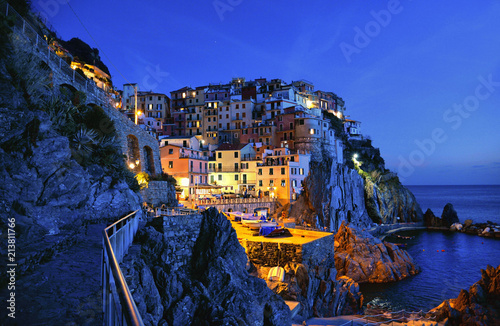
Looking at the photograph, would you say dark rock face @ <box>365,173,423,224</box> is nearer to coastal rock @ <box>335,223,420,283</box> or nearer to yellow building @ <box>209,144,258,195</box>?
yellow building @ <box>209,144,258,195</box>

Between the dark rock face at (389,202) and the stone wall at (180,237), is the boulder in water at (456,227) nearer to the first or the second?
the dark rock face at (389,202)

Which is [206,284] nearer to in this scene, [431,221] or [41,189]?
[41,189]

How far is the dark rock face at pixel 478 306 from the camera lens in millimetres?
19469

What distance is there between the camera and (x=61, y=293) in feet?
19.1

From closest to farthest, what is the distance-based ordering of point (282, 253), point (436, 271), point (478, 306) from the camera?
point (478, 306), point (282, 253), point (436, 271)

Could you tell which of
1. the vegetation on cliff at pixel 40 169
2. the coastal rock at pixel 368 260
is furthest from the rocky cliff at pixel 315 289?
the vegetation on cliff at pixel 40 169

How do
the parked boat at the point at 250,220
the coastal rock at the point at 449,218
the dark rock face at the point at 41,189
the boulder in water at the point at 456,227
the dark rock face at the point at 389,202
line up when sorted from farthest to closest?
the coastal rock at the point at 449,218, the boulder in water at the point at 456,227, the dark rock face at the point at 389,202, the parked boat at the point at 250,220, the dark rock face at the point at 41,189

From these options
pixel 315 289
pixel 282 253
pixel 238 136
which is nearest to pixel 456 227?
pixel 238 136

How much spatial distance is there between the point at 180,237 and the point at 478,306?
20493 millimetres

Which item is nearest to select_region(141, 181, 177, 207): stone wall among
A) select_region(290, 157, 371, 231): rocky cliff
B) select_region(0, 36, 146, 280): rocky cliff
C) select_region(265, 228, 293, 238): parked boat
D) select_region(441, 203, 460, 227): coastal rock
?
select_region(265, 228, 293, 238): parked boat

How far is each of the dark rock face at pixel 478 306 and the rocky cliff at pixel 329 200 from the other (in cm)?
2683

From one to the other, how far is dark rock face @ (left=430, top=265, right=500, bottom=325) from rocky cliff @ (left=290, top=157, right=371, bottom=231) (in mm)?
26828

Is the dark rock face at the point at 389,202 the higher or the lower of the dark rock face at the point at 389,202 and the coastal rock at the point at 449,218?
the higher

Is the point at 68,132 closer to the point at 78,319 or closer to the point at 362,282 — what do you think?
the point at 78,319
